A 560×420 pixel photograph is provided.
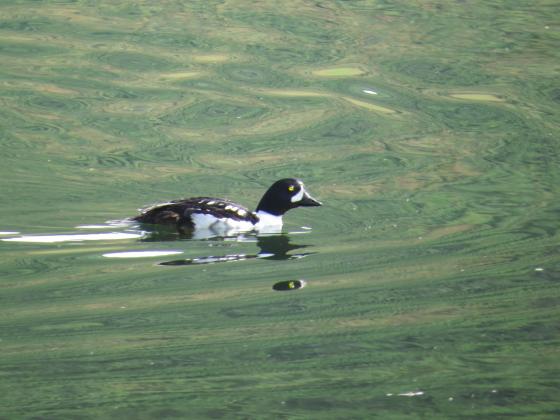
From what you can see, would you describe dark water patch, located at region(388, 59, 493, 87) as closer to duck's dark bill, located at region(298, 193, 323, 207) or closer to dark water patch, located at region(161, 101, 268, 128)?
dark water patch, located at region(161, 101, 268, 128)

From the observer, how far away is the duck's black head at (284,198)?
1056 cm

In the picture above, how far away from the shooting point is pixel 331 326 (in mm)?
7195

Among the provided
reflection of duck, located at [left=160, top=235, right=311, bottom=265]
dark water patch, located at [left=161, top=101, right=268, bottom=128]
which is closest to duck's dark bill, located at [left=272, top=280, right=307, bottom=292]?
reflection of duck, located at [left=160, top=235, right=311, bottom=265]

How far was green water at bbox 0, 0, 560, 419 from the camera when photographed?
625 centimetres

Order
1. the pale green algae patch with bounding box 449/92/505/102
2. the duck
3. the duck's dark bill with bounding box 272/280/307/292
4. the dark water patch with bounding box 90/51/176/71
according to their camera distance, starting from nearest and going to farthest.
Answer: the duck's dark bill with bounding box 272/280/307/292 < the duck < the pale green algae patch with bounding box 449/92/505/102 < the dark water patch with bounding box 90/51/176/71

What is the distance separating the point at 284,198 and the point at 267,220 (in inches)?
9.6

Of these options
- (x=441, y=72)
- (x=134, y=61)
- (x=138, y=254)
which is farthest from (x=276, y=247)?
(x=441, y=72)

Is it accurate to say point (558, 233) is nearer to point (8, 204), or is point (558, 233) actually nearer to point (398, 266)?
point (398, 266)

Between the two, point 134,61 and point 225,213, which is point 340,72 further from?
point 225,213

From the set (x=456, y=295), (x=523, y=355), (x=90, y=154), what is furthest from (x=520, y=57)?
(x=523, y=355)

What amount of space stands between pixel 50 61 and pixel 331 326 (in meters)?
9.33

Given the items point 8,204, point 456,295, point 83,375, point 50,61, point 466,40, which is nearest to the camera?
point 83,375

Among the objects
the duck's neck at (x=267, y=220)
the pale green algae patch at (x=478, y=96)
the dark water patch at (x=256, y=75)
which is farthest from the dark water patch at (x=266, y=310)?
the dark water patch at (x=256, y=75)

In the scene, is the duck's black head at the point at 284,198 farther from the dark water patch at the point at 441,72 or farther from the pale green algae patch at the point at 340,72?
the dark water patch at the point at 441,72
